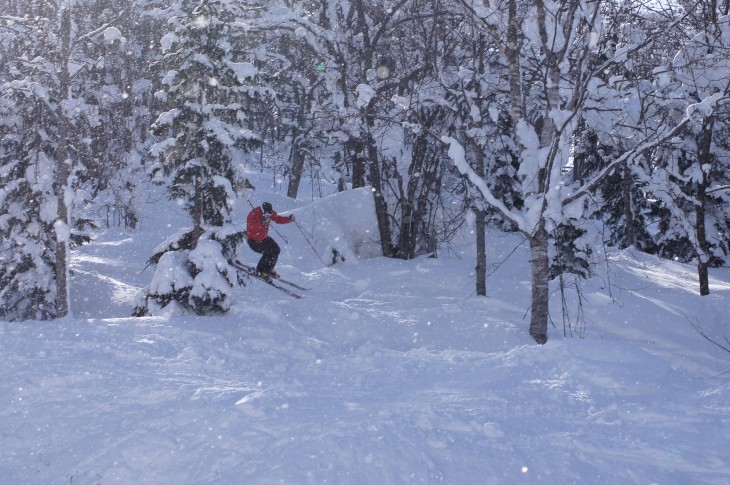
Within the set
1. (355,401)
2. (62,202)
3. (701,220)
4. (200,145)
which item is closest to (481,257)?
(701,220)

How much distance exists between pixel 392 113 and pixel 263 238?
4.54m

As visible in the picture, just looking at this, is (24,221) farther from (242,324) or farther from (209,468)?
(209,468)

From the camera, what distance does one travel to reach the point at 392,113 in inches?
623

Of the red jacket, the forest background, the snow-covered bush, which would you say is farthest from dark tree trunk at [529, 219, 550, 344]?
the red jacket

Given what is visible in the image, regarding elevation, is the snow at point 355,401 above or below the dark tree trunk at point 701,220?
below

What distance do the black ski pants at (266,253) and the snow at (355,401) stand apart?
2.21 meters

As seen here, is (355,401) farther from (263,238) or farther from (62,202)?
(62,202)

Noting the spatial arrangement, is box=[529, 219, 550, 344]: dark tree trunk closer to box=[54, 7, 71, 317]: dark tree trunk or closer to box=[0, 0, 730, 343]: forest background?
box=[0, 0, 730, 343]: forest background

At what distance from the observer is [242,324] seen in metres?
11.7

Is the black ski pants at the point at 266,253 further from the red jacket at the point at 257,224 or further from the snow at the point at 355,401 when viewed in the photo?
the snow at the point at 355,401

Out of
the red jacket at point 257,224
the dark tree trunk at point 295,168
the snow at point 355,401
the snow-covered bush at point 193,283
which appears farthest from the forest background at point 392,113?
the dark tree trunk at point 295,168

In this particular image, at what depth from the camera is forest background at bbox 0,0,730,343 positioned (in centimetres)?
1046

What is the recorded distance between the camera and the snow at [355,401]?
4953 mm

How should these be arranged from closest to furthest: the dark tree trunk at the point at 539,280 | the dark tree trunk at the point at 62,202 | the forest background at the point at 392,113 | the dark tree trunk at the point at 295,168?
the forest background at the point at 392,113 → the dark tree trunk at the point at 539,280 → the dark tree trunk at the point at 62,202 → the dark tree trunk at the point at 295,168
